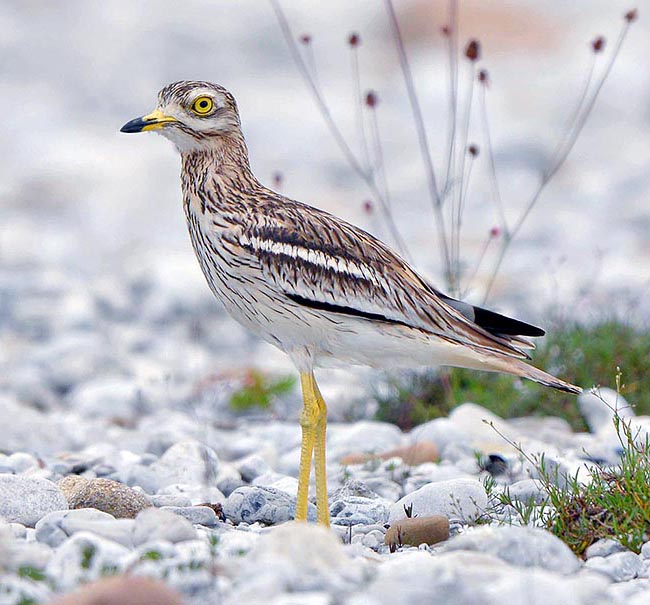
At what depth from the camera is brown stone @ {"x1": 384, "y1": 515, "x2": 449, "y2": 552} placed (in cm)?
412

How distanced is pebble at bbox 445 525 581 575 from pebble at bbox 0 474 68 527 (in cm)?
145

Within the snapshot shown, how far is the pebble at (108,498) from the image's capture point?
170 inches

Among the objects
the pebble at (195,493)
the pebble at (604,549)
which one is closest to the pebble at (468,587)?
the pebble at (604,549)

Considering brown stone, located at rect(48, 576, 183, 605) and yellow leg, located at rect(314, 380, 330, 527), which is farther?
yellow leg, located at rect(314, 380, 330, 527)

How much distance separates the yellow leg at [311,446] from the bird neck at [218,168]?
2.49ft

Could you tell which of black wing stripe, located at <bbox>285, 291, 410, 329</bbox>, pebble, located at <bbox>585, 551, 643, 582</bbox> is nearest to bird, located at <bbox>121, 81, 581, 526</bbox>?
black wing stripe, located at <bbox>285, 291, 410, 329</bbox>

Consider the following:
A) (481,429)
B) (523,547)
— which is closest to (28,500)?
(523,547)

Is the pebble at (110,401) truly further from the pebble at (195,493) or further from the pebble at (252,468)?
the pebble at (195,493)

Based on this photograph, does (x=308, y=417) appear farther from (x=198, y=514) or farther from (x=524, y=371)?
(x=524, y=371)

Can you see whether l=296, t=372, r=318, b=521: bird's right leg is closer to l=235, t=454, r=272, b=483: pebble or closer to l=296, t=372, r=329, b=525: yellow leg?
l=296, t=372, r=329, b=525: yellow leg

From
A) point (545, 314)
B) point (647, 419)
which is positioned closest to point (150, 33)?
point (545, 314)

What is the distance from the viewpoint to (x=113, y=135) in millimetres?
16750

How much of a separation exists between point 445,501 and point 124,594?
189 cm

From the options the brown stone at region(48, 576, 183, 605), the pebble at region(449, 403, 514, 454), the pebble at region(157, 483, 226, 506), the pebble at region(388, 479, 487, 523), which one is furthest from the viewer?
the pebble at region(449, 403, 514, 454)
